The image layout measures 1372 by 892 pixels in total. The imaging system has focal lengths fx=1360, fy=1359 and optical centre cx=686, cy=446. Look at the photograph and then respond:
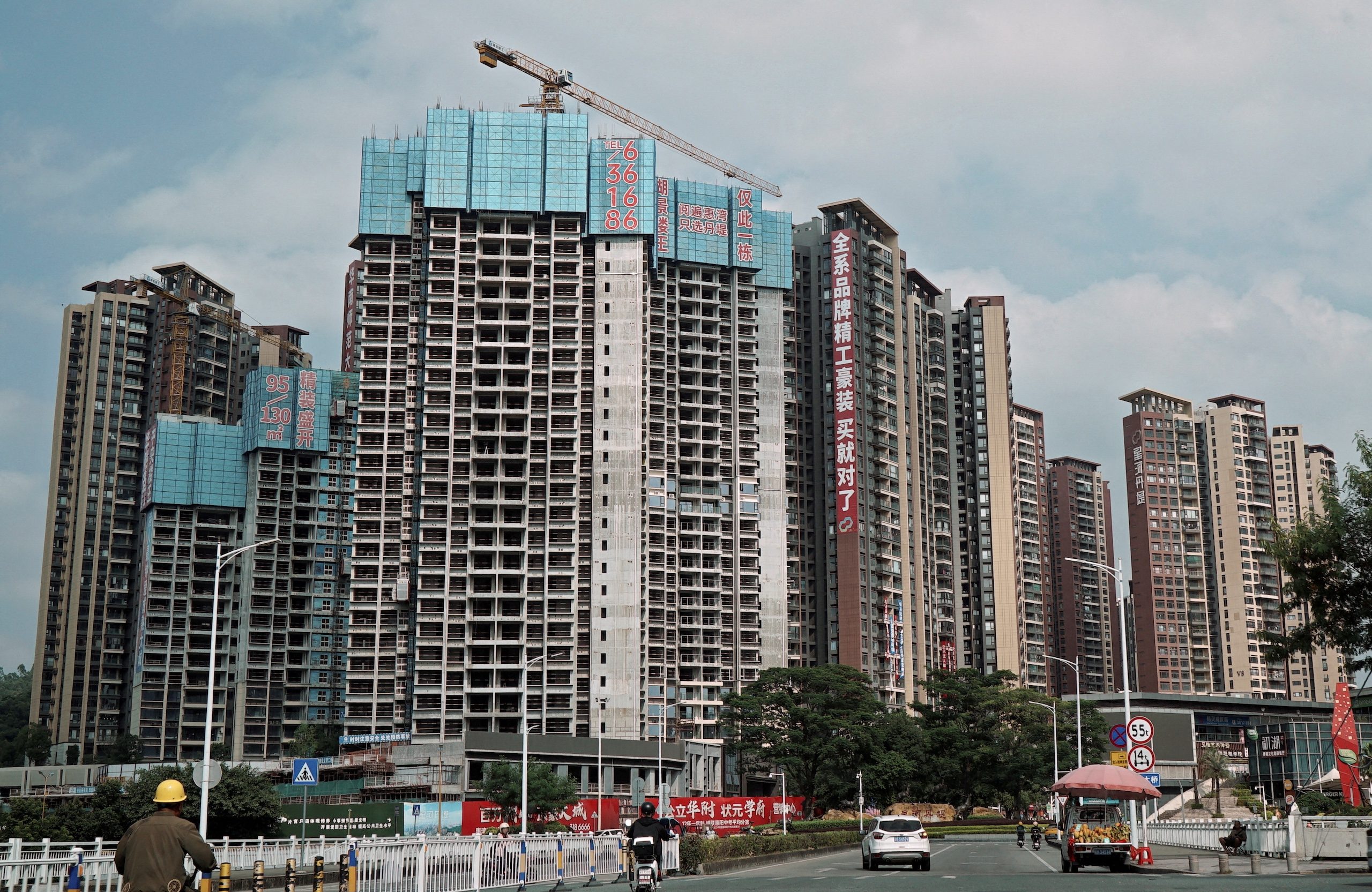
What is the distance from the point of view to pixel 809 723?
4114 inches

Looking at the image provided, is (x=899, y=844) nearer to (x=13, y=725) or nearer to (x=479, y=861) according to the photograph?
(x=479, y=861)

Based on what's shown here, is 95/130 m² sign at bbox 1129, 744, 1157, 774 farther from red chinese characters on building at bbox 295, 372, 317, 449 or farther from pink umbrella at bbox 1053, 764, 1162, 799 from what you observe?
red chinese characters on building at bbox 295, 372, 317, 449

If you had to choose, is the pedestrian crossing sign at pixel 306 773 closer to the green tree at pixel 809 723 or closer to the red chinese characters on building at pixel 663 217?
the green tree at pixel 809 723

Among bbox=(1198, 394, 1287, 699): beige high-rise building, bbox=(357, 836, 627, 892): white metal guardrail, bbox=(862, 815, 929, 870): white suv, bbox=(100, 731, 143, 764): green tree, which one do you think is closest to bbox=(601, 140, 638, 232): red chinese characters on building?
bbox=(100, 731, 143, 764): green tree

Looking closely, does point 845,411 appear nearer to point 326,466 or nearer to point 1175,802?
point 1175,802

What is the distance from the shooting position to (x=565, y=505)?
409ft

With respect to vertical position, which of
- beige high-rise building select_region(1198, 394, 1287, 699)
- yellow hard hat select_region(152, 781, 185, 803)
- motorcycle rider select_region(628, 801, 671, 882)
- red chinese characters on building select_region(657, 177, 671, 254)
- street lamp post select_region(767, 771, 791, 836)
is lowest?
street lamp post select_region(767, 771, 791, 836)

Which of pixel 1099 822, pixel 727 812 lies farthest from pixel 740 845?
pixel 727 812

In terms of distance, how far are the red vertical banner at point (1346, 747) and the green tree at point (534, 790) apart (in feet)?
145

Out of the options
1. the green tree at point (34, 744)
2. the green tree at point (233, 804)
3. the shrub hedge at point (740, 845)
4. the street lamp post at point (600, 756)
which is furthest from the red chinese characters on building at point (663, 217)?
the green tree at point (34, 744)

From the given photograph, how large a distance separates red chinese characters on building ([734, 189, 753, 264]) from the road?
101 meters

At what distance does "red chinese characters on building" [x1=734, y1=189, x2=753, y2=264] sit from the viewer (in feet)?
458

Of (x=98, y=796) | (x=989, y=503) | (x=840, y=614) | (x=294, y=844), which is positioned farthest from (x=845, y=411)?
(x=294, y=844)

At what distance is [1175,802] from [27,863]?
407 ft
